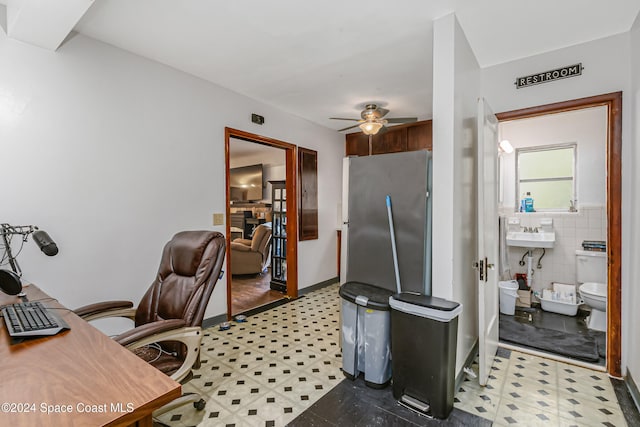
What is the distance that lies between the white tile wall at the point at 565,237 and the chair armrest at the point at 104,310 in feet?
15.3

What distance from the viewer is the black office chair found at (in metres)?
1.62

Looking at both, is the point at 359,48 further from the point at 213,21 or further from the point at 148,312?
the point at 148,312

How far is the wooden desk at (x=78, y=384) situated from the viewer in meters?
0.78

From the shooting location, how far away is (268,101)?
12.9ft

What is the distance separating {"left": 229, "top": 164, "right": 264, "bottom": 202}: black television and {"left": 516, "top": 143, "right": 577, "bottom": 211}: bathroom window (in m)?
5.62

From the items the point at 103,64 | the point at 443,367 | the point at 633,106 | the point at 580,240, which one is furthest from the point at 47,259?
the point at 580,240

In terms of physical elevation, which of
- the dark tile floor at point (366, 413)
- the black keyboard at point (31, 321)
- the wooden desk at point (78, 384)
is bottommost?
the dark tile floor at point (366, 413)

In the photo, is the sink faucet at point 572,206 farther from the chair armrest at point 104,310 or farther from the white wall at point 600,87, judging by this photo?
the chair armrest at point 104,310

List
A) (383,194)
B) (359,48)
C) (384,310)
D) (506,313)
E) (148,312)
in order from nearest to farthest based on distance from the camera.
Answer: (148,312)
(384,310)
(383,194)
(359,48)
(506,313)

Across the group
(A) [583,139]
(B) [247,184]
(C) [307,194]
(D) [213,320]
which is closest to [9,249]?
(D) [213,320]

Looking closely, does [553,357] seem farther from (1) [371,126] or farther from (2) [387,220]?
(1) [371,126]

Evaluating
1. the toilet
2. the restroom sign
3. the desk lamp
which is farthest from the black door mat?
the desk lamp

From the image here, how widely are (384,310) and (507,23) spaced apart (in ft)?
7.41

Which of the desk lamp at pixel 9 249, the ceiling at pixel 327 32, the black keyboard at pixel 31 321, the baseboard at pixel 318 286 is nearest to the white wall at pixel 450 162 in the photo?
the ceiling at pixel 327 32
